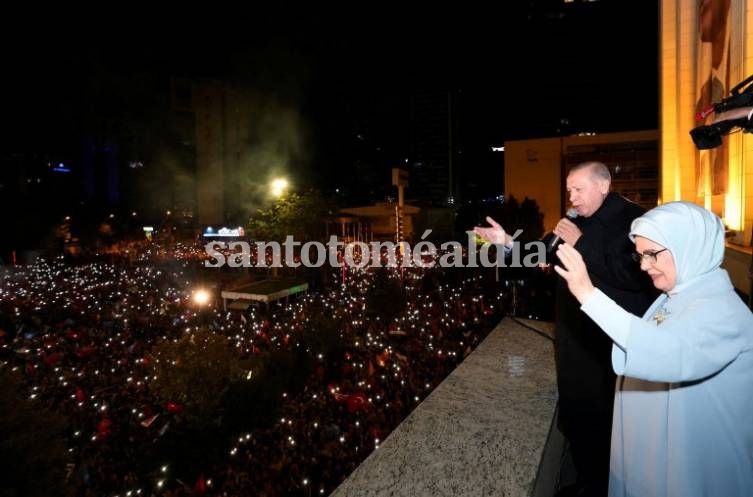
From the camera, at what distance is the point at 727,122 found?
8.97 ft

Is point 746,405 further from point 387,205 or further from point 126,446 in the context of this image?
point 387,205

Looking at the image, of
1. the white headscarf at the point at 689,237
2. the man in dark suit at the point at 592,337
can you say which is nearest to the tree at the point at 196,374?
the man in dark suit at the point at 592,337

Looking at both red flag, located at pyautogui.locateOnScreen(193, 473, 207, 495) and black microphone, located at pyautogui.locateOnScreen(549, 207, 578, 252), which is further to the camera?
red flag, located at pyautogui.locateOnScreen(193, 473, 207, 495)

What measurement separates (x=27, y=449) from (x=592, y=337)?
2.88 m

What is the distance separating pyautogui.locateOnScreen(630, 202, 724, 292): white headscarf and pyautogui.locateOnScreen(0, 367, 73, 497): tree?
2626 mm

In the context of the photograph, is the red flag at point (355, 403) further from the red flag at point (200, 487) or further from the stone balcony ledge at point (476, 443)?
the red flag at point (200, 487)

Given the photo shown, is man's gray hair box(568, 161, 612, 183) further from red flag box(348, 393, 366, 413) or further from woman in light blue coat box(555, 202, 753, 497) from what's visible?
red flag box(348, 393, 366, 413)

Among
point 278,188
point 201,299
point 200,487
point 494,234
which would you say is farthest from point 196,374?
point 278,188

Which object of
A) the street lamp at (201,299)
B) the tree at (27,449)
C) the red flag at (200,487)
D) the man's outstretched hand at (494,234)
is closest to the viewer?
the tree at (27,449)

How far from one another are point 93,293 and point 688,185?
13066 mm

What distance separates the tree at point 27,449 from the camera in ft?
5.90

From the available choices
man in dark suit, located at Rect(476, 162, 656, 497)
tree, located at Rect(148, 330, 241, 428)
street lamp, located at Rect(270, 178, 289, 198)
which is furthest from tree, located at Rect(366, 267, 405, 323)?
street lamp, located at Rect(270, 178, 289, 198)

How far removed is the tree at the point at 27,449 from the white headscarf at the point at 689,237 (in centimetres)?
263

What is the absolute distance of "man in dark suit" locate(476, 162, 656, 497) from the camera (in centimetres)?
229
